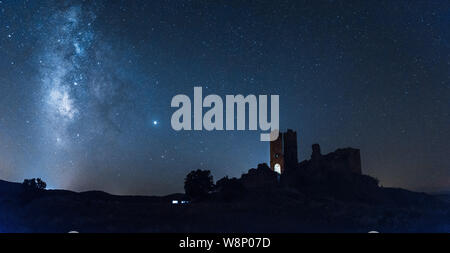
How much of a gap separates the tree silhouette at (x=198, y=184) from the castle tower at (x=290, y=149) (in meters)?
23.6

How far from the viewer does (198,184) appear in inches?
2687

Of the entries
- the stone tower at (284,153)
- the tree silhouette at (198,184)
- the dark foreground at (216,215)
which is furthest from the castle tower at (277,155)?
the tree silhouette at (198,184)

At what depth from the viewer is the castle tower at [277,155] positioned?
84438mm

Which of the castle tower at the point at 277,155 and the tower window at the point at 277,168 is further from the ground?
the castle tower at the point at 277,155

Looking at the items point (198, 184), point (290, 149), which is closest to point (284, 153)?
point (290, 149)

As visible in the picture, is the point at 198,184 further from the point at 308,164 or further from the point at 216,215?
the point at 308,164

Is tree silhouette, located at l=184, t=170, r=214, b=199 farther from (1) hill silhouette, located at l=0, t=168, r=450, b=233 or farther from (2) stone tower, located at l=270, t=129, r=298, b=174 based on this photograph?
(2) stone tower, located at l=270, t=129, r=298, b=174

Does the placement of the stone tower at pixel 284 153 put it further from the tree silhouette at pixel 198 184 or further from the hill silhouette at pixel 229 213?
the tree silhouette at pixel 198 184

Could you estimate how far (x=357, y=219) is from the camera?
62594 millimetres

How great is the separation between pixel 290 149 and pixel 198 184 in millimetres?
28158

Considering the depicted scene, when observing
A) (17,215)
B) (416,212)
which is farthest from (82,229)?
(416,212)

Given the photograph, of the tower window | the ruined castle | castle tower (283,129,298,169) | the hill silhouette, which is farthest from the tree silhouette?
castle tower (283,129,298,169)

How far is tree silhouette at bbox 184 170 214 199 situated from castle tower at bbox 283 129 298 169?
23.6m
